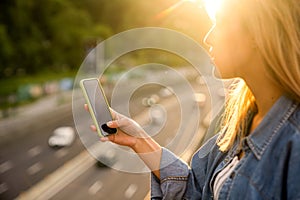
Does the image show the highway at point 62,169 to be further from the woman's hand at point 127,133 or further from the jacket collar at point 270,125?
the jacket collar at point 270,125

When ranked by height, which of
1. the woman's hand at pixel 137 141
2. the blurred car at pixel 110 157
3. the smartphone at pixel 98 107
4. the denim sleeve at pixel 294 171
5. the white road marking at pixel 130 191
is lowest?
the white road marking at pixel 130 191

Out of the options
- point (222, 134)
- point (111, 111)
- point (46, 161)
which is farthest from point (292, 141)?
point (46, 161)

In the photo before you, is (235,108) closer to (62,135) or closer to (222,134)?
(222,134)

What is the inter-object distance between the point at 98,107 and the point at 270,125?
0.48m

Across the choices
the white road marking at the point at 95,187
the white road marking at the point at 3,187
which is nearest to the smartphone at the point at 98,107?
the white road marking at the point at 95,187

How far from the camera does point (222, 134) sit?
1321 mm

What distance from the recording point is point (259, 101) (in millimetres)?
1144

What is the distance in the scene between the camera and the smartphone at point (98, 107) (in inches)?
53.5

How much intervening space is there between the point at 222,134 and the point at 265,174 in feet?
0.99

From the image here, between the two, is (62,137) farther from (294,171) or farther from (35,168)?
(294,171)

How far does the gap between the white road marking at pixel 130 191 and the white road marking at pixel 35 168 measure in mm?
2908

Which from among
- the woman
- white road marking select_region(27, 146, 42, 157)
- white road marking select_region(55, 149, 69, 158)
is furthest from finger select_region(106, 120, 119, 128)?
white road marking select_region(27, 146, 42, 157)

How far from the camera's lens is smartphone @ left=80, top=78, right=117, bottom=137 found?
136 cm

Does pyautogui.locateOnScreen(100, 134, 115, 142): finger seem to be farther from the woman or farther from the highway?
the highway
